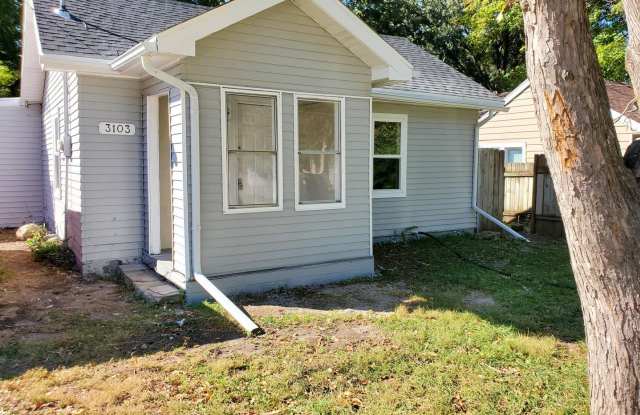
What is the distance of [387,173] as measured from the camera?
385 inches

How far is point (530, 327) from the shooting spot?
5.19 metres

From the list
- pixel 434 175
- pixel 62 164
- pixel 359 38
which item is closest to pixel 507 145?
pixel 434 175

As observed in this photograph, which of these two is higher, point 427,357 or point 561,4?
point 561,4

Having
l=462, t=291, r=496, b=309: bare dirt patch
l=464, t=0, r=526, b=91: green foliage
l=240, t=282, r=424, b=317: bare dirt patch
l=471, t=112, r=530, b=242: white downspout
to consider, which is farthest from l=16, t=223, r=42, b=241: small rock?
l=464, t=0, r=526, b=91: green foliage

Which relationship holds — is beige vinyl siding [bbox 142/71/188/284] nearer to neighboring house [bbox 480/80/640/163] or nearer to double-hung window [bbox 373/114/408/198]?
double-hung window [bbox 373/114/408/198]

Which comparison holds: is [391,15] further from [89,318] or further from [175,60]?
[89,318]

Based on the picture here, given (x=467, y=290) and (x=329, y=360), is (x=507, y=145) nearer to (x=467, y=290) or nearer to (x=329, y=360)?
(x=467, y=290)

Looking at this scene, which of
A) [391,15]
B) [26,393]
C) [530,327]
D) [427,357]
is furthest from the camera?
[391,15]

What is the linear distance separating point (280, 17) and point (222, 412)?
4820mm

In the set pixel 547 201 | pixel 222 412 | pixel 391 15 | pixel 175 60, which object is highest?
pixel 391 15

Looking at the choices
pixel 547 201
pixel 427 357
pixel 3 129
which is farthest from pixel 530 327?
pixel 3 129

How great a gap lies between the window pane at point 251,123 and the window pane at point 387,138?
3.51 metres

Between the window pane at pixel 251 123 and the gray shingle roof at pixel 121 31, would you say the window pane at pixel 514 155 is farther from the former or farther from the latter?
the window pane at pixel 251 123

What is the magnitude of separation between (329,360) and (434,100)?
254 inches
